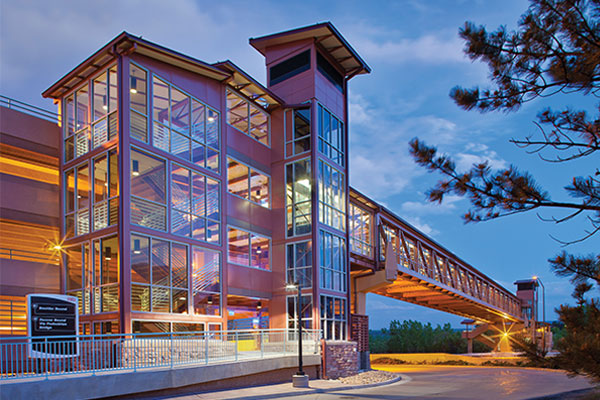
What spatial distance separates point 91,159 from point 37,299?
6717 mm

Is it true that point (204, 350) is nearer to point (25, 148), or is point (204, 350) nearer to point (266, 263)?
point (266, 263)

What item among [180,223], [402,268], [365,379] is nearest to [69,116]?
[180,223]

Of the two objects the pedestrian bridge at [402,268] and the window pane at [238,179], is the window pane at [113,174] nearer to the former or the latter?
the window pane at [238,179]

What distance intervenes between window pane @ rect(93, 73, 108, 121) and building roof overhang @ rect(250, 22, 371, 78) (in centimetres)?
960

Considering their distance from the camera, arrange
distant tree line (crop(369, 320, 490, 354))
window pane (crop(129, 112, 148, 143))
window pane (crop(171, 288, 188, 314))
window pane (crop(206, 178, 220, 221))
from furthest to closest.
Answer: distant tree line (crop(369, 320, 490, 354)), window pane (crop(206, 178, 220, 221)), window pane (crop(171, 288, 188, 314)), window pane (crop(129, 112, 148, 143))

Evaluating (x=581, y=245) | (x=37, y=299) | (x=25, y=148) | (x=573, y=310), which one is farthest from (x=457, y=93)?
(x=25, y=148)

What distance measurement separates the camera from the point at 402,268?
103 ft

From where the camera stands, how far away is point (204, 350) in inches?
706

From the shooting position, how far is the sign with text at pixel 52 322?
1430 centimetres

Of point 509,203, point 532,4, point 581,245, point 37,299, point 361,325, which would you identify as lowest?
point 361,325

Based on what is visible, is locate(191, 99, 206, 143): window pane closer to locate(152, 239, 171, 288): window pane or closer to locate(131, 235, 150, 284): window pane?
locate(152, 239, 171, 288): window pane

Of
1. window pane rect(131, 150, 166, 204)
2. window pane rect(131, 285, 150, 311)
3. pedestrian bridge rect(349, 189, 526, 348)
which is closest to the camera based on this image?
window pane rect(131, 285, 150, 311)

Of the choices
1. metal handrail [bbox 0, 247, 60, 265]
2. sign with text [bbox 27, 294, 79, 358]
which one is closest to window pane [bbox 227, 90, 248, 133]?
metal handrail [bbox 0, 247, 60, 265]

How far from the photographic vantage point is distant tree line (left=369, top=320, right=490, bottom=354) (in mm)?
63081
